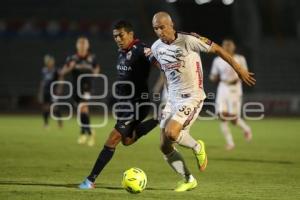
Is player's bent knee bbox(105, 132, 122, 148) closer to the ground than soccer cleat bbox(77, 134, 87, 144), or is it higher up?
higher up

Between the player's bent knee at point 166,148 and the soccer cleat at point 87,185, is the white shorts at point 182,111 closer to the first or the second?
the player's bent knee at point 166,148

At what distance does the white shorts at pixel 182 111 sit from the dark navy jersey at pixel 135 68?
0.62 m

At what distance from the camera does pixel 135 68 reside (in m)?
10.2

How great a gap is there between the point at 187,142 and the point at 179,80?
2.96ft

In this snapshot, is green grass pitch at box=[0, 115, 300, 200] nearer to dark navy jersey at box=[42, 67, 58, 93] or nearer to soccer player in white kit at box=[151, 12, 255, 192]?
soccer player in white kit at box=[151, 12, 255, 192]

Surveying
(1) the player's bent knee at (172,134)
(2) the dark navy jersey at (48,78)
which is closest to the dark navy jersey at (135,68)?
(1) the player's bent knee at (172,134)

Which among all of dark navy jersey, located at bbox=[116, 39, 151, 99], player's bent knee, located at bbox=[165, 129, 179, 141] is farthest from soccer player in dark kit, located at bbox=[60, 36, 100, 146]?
player's bent knee, located at bbox=[165, 129, 179, 141]

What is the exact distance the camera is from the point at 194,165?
1342cm

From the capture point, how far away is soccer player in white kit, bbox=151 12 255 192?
31.1 feet

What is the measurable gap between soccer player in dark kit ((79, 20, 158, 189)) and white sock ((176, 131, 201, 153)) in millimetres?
695

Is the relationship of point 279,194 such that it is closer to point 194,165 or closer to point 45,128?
point 194,165

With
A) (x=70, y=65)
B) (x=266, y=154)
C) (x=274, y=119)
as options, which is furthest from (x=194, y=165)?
(x=274, y=119)

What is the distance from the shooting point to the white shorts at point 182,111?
379 inches

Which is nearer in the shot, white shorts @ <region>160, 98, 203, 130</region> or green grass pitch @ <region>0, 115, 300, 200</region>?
green grass pitch @ <region>0, 115, 300, 200</region>
